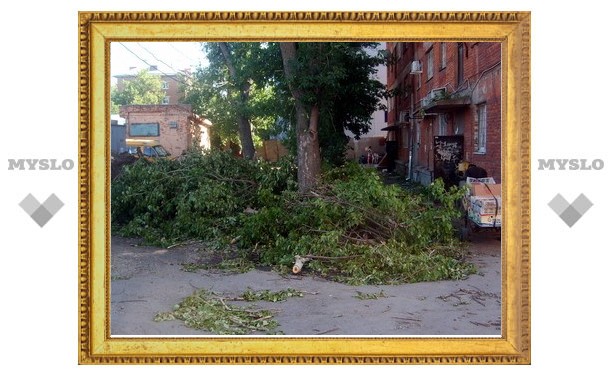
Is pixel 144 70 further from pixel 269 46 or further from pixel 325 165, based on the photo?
pixel 325 165

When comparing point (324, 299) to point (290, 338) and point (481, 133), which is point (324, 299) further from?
point (481, 133)

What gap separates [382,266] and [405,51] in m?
2.31

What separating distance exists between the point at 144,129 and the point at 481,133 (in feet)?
10.2

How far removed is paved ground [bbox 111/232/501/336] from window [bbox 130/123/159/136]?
38.3 inches

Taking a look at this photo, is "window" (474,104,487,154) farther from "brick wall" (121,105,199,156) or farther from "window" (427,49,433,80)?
"brick wall" (121,105,199,156)

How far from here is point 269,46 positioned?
551cm

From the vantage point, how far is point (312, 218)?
23.8ft

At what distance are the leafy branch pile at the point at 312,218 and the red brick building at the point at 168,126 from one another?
415 mm

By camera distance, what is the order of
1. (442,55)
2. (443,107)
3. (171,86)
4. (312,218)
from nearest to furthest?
(442,55) → (171,86) → (443,107) → (312,218)
